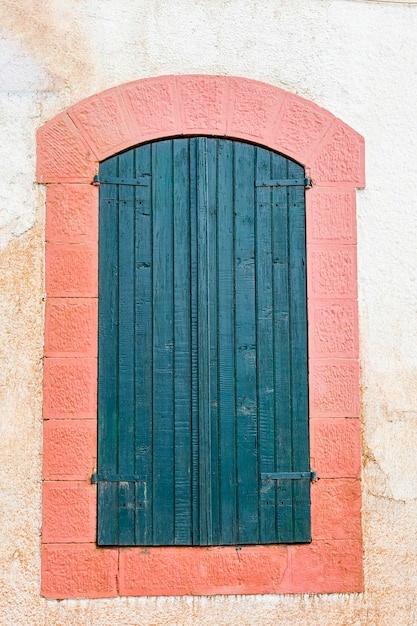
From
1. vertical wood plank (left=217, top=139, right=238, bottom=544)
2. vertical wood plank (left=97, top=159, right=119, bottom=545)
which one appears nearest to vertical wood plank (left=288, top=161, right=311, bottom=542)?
vertical wood plank (left=217, top=139, right=238, bottom=544)

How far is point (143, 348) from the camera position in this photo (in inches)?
190

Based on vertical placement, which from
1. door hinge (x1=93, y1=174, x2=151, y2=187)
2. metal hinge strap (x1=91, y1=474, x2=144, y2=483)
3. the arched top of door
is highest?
the arched top of door

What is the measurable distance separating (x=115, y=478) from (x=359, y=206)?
1.91 m

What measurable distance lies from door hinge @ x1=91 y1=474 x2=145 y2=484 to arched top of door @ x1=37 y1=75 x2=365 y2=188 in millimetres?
1522

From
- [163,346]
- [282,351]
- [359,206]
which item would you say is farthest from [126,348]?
[359,206]

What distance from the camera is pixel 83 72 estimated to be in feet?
16.4

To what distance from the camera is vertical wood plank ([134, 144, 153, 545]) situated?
4754mm

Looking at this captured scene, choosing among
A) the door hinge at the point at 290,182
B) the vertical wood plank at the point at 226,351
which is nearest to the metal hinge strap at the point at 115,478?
the vertical wood plank at the point at 226,351

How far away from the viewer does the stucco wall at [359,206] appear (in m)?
4.73

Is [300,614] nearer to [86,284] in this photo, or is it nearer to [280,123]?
[86,284]

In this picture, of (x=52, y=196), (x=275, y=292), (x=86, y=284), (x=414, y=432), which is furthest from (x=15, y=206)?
(x=414, y=432)

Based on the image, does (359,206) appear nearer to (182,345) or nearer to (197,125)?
(197,125)

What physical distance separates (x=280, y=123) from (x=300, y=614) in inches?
100

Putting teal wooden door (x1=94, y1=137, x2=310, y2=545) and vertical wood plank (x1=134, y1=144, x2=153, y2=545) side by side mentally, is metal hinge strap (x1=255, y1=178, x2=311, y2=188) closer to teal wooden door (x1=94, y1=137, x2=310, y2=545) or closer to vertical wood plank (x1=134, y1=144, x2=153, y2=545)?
teal wooden door (x1=94, y1=137, x2=310, y2=545)
